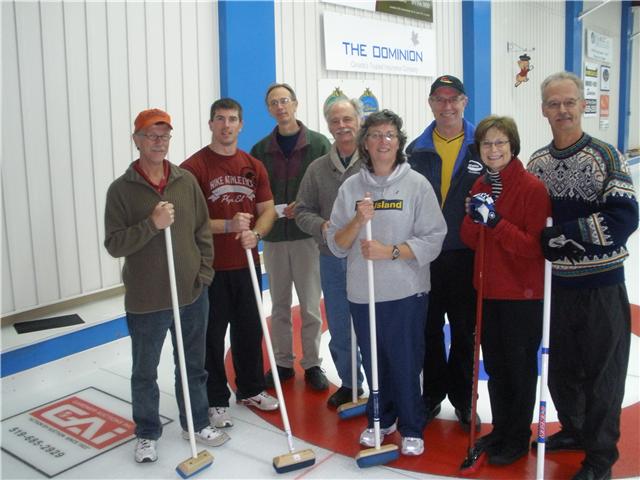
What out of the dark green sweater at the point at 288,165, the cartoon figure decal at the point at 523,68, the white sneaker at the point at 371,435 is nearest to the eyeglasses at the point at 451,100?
the dark green sweater at the point at 288,165

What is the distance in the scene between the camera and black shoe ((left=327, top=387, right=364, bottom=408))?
10.6 feet

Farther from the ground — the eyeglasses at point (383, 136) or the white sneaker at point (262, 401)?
the eyeglasses at point (383, 136)

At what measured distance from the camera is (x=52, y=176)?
3953 mm

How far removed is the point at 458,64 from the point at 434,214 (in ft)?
23.1

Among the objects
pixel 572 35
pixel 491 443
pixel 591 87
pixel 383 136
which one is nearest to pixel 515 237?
pixel 383 136

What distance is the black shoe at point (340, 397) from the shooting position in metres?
3.23

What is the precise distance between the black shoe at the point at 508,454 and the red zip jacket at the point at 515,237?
691 millimetres

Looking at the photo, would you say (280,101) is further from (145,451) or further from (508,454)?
(508,454)

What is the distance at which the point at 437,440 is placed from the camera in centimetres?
281

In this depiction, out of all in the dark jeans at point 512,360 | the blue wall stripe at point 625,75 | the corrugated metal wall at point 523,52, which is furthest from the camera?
the blue wall stripe at point 625,75

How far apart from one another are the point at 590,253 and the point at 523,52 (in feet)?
31.2

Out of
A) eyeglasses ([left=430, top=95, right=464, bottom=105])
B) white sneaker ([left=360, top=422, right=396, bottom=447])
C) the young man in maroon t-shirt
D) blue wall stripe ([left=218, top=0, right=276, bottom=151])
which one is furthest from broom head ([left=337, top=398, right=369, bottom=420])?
blue wall stripe ([left=218, top=0, right=276, bottom=151])

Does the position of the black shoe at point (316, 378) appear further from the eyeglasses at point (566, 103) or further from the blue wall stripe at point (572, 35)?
the blue wall stripe at point (572, 35)

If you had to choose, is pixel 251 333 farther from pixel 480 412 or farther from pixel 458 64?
pixel 458 64
